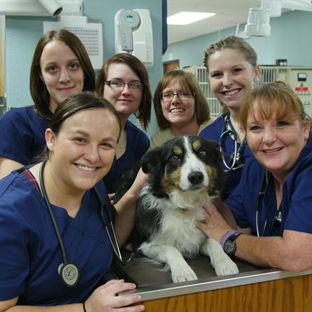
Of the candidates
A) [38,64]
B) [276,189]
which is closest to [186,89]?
[38,64]

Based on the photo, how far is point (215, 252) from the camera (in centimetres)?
148

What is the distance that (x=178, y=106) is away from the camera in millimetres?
2391

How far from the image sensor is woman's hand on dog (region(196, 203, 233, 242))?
1.57 meters

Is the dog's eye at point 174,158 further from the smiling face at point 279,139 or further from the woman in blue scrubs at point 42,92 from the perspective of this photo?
the woman in blue scrubs at point 42,92

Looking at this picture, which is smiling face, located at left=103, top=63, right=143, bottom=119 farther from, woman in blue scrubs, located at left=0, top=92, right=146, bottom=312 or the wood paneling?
the wood paneling

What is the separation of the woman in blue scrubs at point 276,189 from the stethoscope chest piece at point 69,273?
592 millimetres

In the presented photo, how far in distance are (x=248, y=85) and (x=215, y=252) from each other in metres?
0.95

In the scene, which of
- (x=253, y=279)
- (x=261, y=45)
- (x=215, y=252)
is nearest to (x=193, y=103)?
(x=215, y=252)

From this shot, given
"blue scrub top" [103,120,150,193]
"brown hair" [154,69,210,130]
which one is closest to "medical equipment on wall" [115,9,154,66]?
"brown hair" [154,69,210,130]

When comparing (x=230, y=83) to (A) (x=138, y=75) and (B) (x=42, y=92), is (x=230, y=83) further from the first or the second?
(B) (x=42, y=92)

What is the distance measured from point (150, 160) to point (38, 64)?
692mm

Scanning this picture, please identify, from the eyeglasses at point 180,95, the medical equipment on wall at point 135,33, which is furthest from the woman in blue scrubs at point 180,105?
the medical equipment on wall at point 135,33

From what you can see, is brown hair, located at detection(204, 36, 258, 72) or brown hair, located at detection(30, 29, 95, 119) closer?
brown hair, located at detection(30, 29, 95, 119)

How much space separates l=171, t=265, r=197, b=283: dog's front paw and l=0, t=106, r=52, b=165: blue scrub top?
79cm
